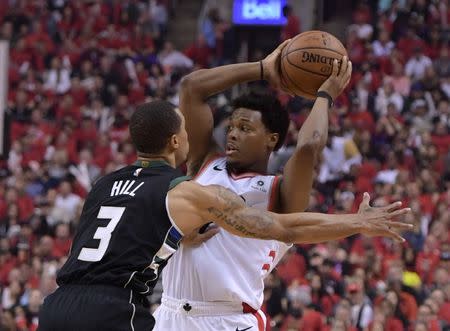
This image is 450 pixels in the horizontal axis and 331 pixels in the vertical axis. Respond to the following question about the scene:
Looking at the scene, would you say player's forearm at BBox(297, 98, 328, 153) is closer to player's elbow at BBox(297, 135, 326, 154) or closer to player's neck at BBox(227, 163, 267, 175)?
player's elbow at BBox(297, 135, 326, 154)

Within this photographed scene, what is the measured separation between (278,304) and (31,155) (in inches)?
227

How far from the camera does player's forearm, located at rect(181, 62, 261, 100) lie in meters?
5.45

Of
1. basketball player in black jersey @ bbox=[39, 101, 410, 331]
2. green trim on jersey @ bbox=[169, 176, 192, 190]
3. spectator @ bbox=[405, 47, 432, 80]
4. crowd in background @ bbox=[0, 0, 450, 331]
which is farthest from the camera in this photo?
spectator @ bbox=[405, 47, 432, 80]

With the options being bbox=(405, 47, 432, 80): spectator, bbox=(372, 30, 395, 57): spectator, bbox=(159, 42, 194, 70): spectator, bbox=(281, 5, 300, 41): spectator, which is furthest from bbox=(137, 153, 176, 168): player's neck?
bbox=(281, 5, 300, 41): spectator

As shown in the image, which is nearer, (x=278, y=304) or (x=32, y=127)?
(x=278, y=304)

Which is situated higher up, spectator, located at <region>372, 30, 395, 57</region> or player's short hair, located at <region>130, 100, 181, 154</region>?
player's short hair, located at <region>130, 100, 181, 154</region>

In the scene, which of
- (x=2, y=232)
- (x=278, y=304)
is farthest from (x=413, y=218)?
(x=2, y=232)

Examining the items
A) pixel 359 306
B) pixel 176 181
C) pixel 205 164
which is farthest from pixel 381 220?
pixel 359 306

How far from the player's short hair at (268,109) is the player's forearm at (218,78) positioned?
0.13m

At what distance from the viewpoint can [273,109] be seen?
553cm

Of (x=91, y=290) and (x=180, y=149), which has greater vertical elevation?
(x=180, y=149)

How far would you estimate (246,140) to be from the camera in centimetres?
543

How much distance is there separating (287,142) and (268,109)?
27.7 ft

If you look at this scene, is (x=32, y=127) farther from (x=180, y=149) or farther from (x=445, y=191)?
(x=180, y=149)
